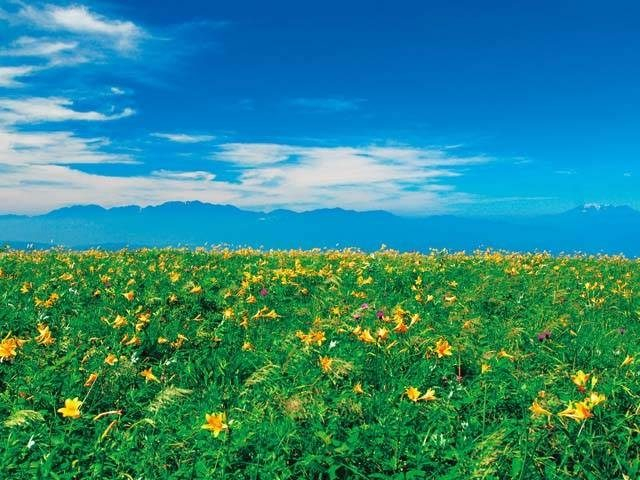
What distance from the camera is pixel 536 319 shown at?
7.94m

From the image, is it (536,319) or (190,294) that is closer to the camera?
(536,319)

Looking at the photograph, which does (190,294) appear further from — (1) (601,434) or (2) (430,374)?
(1) (601,434)

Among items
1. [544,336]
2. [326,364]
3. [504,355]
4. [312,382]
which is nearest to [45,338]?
[312,382]

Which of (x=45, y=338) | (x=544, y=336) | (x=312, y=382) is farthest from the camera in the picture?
(x=544, y=336)

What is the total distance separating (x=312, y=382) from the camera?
516 centimetres

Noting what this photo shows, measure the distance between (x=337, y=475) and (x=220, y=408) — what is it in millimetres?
1333

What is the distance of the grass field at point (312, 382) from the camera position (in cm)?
377

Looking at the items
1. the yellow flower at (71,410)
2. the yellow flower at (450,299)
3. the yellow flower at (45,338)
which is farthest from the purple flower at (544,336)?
the yellow flower at (45,338)

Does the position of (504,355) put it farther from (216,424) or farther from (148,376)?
(148,376)

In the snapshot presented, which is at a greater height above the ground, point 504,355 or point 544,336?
point 544,336

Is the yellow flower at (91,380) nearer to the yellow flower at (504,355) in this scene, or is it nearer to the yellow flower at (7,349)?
the yellow flower at (7,349)

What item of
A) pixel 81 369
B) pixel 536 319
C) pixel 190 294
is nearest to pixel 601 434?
pixel 536 319

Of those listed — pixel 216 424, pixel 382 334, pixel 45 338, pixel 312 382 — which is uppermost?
pixel 382 334

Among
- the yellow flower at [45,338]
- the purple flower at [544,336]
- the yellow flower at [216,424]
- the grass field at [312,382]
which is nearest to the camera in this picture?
the yellow flower at [216,424]
